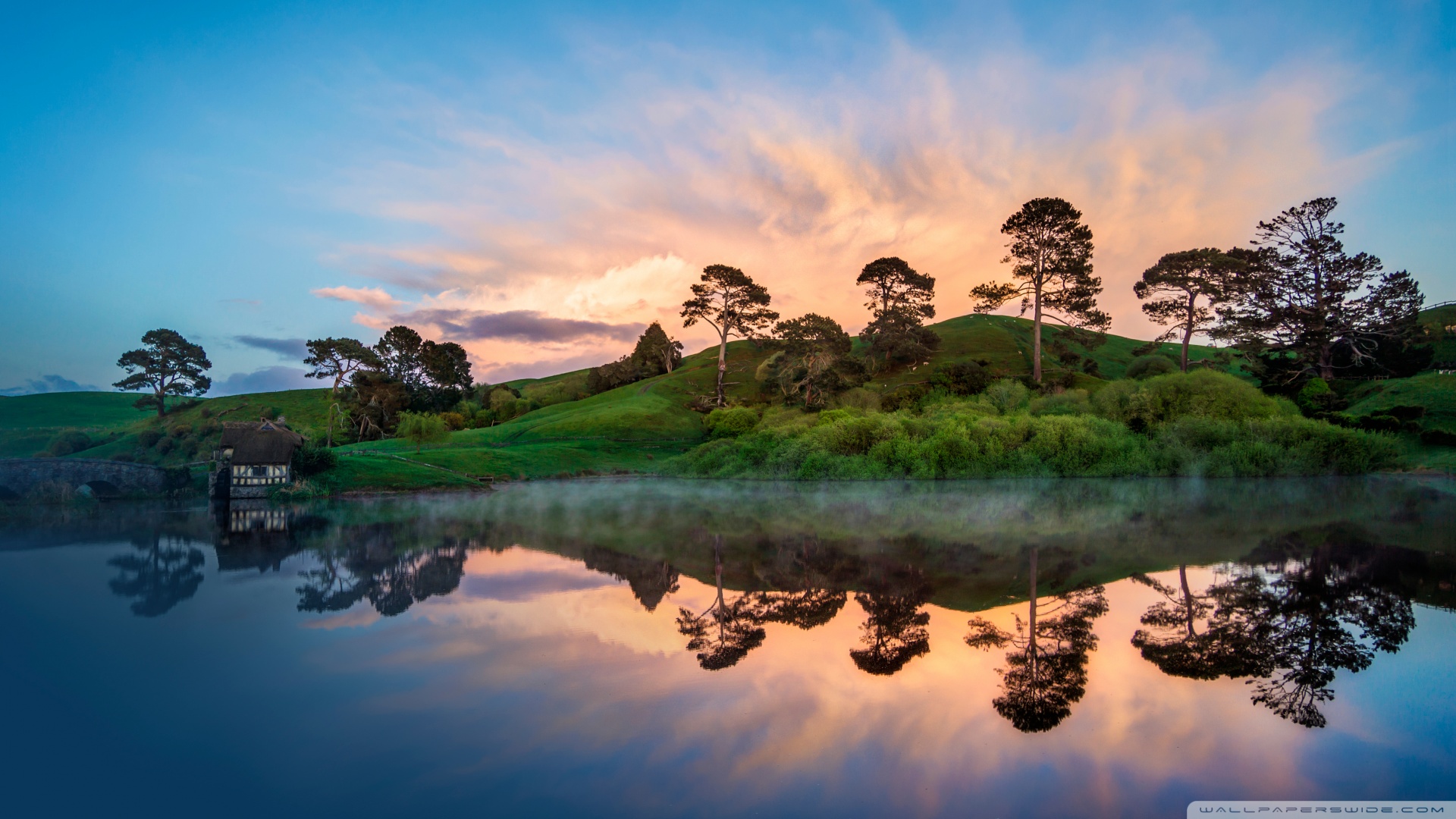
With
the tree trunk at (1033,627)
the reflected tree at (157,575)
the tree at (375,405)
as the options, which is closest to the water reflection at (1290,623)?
the tree trunk at (1033,627)

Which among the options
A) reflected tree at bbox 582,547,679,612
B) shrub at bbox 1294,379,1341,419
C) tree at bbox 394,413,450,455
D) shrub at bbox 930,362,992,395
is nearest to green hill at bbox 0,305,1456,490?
shrub at bbox 1294,379,1341,419

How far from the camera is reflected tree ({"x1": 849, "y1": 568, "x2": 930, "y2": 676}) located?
26.9ft

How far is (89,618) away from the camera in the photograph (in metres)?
10.6

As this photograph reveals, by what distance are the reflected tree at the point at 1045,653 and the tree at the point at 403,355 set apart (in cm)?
7813

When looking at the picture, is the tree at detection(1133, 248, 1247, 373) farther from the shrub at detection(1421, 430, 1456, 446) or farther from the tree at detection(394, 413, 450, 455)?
the tree at detection(394, 413, 450, 455)

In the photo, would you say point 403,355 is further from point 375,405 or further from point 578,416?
point 578,416

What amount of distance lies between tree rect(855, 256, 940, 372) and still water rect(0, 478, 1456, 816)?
5164 centimetres

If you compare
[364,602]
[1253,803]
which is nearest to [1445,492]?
[1253,803]

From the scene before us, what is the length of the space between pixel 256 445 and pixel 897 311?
5700cm

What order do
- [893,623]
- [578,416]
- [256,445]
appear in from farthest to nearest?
[578,416] < [256,445] < [893,623]

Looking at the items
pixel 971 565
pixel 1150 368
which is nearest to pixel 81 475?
pixel 971 565

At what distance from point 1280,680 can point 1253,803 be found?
329 cm

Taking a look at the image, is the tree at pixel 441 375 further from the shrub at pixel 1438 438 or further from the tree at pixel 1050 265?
the shrub at pixel 1438 438

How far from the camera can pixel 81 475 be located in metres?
29.8
